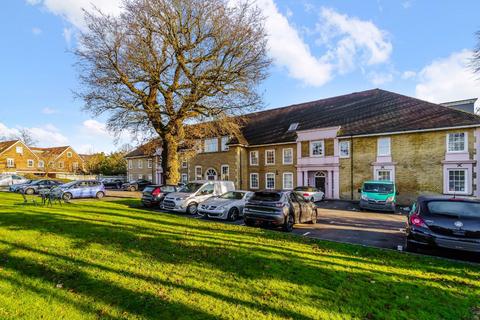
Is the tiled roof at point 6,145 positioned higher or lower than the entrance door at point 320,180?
higher

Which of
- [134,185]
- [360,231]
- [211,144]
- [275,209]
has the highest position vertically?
[211,144]

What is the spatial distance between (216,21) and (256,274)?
51.1ft

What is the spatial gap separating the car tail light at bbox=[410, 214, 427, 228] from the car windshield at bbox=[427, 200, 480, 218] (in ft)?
1.10

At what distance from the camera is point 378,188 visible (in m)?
17.4

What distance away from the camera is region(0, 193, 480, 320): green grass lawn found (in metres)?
3.95

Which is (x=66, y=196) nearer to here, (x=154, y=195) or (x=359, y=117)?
(x=154, y=195)

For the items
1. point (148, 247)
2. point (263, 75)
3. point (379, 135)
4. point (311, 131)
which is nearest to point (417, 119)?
point (379, 135)

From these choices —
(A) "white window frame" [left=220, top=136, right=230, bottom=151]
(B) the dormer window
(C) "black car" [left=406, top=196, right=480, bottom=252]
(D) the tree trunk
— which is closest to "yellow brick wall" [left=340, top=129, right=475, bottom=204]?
(B) the dormer window

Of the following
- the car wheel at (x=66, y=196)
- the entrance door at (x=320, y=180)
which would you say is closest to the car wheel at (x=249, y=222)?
the car wheel at (x=66, y=196)

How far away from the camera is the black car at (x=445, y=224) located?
6.21 metres

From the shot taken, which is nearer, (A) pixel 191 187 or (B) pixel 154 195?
(A) pixel 191 187

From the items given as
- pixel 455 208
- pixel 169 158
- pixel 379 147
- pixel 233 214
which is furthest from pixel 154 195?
pixel 379 147

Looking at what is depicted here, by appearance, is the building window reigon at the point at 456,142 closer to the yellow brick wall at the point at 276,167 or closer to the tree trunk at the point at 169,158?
the yellow brick wall at the point at 276,167

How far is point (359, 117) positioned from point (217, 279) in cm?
2361
